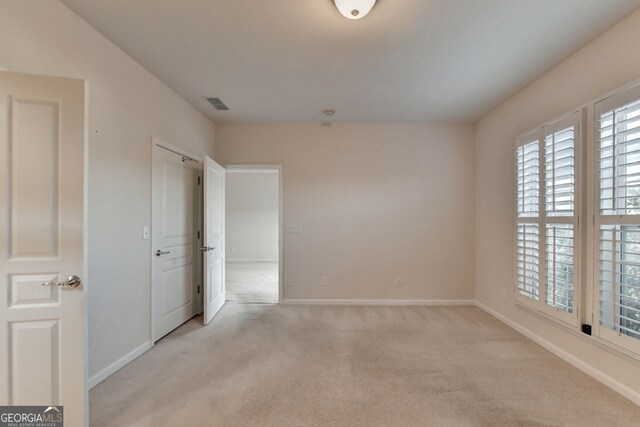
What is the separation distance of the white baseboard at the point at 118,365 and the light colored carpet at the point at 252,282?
187cm

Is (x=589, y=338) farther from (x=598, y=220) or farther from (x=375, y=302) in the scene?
(x=375, y=302)

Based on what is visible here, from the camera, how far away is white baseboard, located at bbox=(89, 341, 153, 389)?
7.21 ft

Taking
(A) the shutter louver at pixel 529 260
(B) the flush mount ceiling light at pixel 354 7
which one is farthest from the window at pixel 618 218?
(B) the flush mount ceiling light at pixel 354 7

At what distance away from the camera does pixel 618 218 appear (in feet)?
6.71

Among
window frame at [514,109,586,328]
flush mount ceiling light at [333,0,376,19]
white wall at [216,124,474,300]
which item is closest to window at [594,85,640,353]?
window frame at [514,109,586,328]

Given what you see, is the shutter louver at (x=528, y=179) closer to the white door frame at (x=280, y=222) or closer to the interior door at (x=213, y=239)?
the white door frame at (x=280, y=222)

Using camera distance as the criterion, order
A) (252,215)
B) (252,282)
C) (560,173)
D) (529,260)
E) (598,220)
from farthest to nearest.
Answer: (252,215)
(252,282)
(529,260)
(560,173)
(598,220)

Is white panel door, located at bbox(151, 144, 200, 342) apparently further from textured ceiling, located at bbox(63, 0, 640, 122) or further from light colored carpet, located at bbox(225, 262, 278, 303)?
light colored carpet, located at bbox(225, 262, 278, 303)

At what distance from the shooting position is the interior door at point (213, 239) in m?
3.49

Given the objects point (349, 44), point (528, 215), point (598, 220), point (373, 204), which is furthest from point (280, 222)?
point (598, 220)

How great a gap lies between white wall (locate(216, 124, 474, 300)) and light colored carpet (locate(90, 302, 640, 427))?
3.13ft

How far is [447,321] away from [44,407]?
3.71m

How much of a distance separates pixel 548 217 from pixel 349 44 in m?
2.43

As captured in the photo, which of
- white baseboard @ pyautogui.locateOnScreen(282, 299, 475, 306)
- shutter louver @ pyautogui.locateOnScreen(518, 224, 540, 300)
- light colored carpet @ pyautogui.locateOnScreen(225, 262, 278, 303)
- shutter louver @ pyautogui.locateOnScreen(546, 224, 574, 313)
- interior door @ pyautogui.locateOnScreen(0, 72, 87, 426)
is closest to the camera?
interior door @ pyautogui.locateOnScreen(0, 72, 87, 426)
